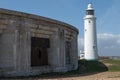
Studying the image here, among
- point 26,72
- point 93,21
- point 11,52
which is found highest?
point 93,21

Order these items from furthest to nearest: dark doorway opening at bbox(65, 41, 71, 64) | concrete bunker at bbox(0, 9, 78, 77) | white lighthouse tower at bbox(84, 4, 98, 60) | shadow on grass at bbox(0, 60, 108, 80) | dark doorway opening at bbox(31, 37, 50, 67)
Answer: white lighthouse tower at bbox(84, 4, 98, 60), dark doorway opening at bbox(65, 41, 71, 64), dark doorway opening at bbox(31, 37, 50, 67), shadow on grass at bbox(0, 60, 108, 80), concrete bunker at bbox(0, 9, 78, 77)

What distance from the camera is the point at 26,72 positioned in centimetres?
2000

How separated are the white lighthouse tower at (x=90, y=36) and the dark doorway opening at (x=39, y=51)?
1001 inches

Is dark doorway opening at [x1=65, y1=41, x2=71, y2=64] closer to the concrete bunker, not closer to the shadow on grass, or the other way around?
the concrete bunker

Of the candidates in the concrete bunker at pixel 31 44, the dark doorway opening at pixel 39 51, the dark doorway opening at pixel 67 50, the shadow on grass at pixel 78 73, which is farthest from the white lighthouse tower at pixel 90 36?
the dark doorway opening at pixel 39 51

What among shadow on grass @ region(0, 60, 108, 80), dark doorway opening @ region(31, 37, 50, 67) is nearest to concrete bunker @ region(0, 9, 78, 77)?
dark doorway opening @ region(31, 37, 50, 67)

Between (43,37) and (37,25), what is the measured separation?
160 cm

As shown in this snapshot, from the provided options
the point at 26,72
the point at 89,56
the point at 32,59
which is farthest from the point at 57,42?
the point at 89,56

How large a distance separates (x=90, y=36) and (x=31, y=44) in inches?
1122

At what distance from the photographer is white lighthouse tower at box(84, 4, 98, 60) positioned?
1895 inches

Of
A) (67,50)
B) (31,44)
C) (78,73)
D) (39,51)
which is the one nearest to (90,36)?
(67,50)

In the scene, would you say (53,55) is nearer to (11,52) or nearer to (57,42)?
(57,42)

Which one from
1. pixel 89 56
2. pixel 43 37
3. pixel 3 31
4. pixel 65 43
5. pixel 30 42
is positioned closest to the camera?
pixel 3 31

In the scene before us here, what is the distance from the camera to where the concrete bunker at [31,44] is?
753 inches
